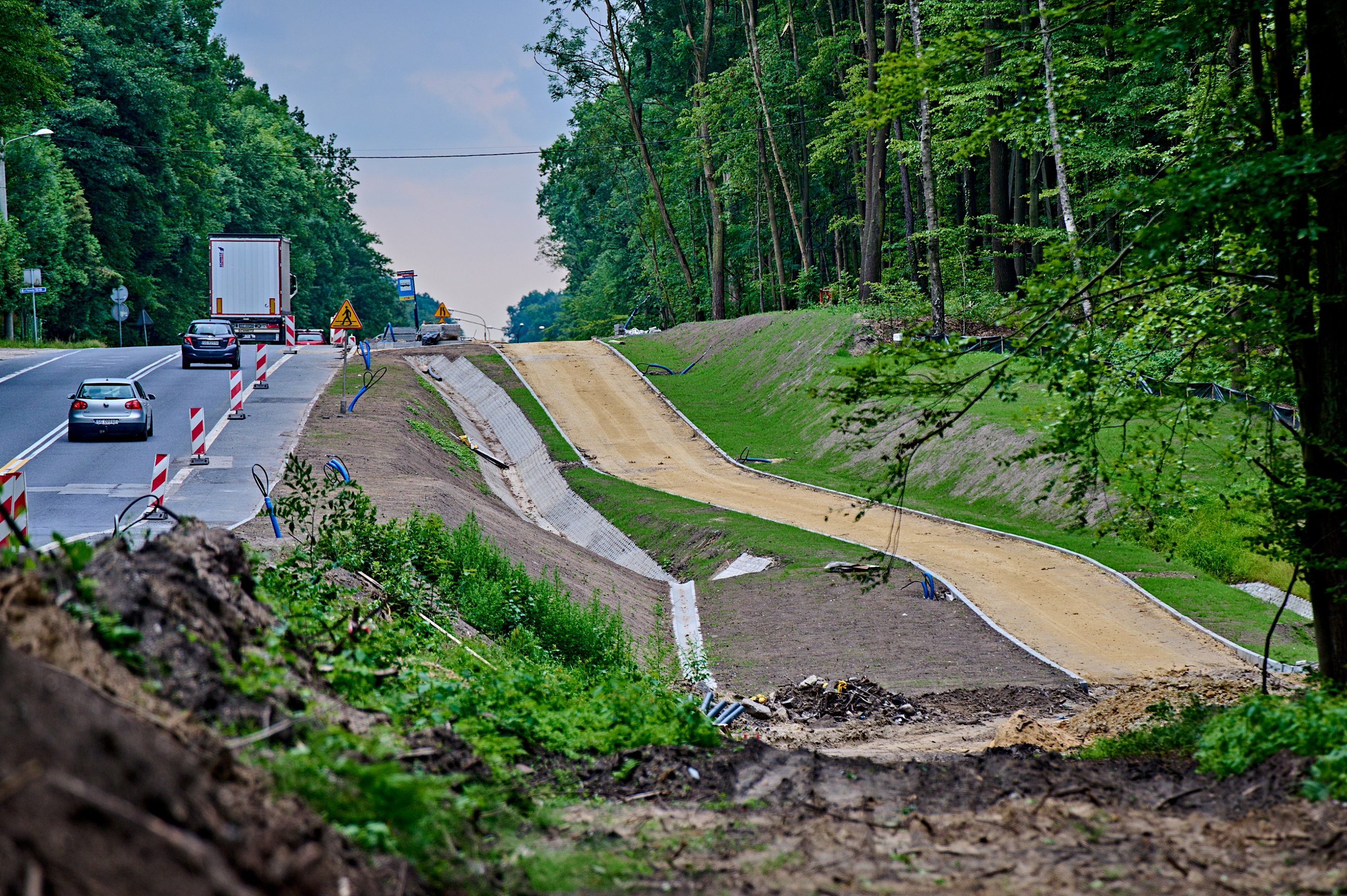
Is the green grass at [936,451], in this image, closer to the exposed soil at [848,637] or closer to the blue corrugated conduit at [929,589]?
the exposed soil at [848,637]

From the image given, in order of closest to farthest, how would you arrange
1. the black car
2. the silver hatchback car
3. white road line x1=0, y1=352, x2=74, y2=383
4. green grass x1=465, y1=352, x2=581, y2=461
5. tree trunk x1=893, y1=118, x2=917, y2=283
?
the silver hatchback car, white road line x1=0, y1=352, x2=74, y2=383, green grass x1=465, y1=352, x2=581, y2=461, the black car, tree trunk x1=893, y1=118, x2=917, y2=283

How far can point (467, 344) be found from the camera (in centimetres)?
5009

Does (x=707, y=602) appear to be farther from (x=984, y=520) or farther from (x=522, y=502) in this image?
(x=522, y=502)

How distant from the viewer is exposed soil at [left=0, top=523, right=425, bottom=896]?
3.43m

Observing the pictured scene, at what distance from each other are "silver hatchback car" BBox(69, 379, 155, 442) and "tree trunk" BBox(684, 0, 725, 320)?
33521 mm

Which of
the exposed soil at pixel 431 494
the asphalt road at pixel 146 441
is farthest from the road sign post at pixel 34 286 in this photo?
the exposed soil at pixel 431 494

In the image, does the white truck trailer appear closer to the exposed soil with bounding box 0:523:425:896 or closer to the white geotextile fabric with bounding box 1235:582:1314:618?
the white geotextile fabric with bounding box 1235:582:1314:618

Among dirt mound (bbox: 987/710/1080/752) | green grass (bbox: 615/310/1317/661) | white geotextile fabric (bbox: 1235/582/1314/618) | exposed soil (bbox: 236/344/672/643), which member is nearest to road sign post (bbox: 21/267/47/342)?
exposed soil (bbox: 236/344/672/643)

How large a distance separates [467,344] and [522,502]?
20.5m

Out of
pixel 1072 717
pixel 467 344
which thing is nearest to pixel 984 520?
pixel 1072 717

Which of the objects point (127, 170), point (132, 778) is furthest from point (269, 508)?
point (127, 170)

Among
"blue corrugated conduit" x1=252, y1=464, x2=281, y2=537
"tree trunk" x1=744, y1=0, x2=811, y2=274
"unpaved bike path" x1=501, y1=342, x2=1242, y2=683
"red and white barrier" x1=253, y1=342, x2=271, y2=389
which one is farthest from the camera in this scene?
"tree trunk" x1=744, y1=0, x2=811, y2=274

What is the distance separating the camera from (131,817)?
362cm

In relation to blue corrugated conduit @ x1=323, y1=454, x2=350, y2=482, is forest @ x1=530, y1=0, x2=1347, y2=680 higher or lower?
higher
